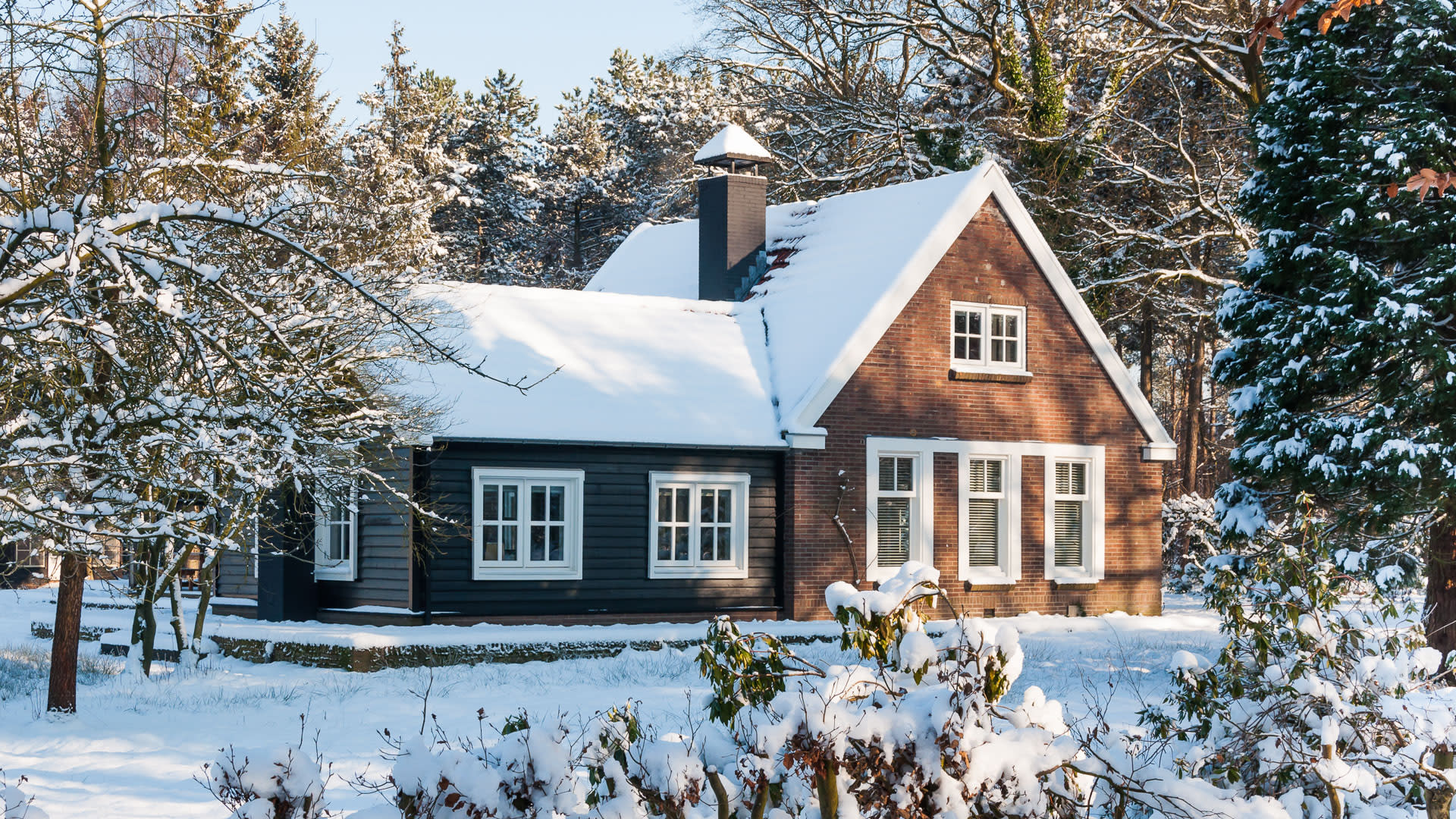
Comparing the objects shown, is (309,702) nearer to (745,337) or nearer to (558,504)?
(558,504)

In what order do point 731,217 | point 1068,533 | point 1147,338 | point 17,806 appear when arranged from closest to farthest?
point 17,806 < point 1068,533 < point 731,217 < point 1147,338

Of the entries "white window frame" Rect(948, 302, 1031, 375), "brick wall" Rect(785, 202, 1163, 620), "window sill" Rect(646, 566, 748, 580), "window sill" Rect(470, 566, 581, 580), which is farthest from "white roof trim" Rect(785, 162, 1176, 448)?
"window sill" Rect(470, 566, 581, 580)

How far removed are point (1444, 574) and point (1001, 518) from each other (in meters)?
7.54

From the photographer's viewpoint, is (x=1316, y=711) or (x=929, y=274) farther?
(x=929, y=274)

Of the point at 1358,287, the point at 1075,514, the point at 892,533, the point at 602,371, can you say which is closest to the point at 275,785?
the point at 1358,287

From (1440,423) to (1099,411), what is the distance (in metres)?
8.38

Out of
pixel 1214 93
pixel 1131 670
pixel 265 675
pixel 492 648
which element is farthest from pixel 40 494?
pixel 1214 93

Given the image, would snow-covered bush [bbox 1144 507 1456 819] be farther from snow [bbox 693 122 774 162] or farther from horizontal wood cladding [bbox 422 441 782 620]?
snow [bbox 693 122 774 162]

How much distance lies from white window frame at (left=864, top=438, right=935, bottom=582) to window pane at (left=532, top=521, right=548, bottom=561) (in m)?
4.75

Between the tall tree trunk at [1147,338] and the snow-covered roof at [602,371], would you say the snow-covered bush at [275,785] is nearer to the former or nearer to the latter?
the snow-covered roof at [602,371]

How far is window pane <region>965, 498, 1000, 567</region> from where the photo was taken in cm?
2236

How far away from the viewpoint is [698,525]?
20.7m

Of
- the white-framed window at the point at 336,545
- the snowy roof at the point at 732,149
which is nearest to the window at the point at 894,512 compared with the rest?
the snowy roof at the point at 732,149

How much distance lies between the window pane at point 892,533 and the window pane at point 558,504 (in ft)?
15.4
